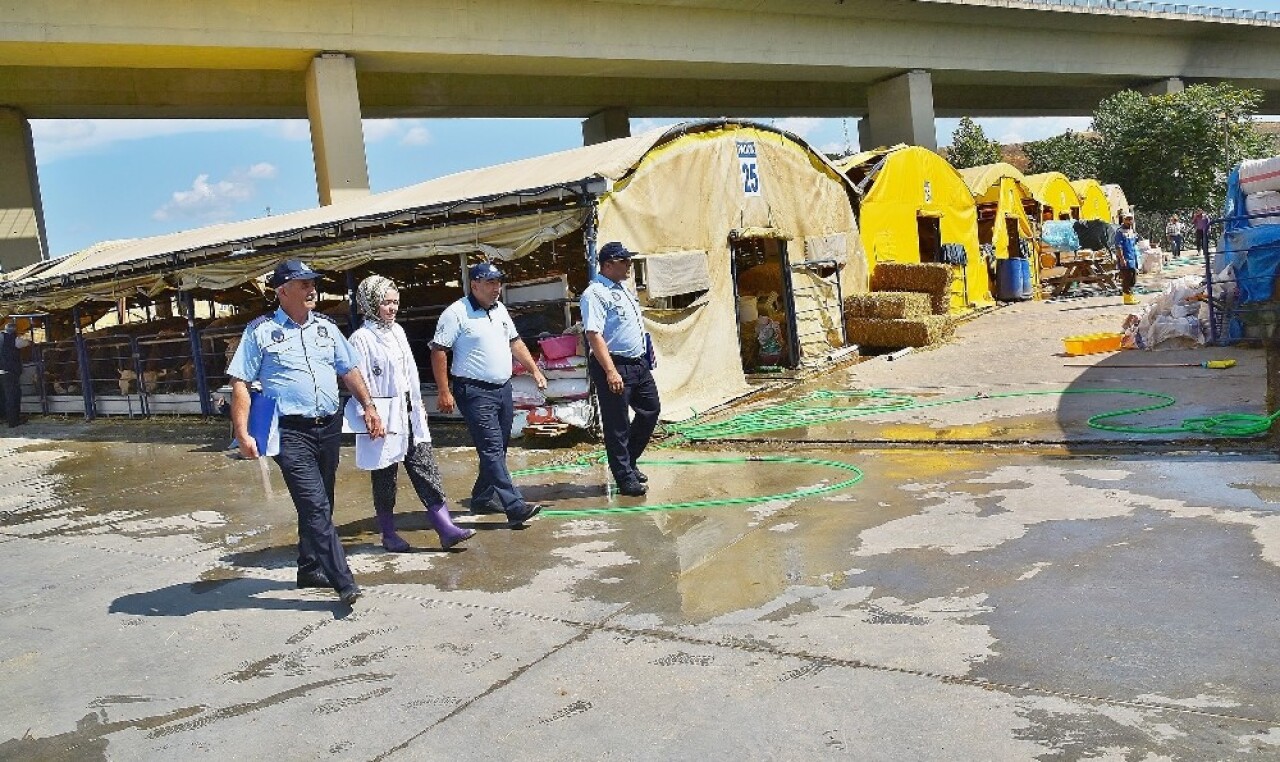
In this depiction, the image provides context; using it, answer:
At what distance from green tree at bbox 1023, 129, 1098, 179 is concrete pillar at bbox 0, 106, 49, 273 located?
36.8 meters

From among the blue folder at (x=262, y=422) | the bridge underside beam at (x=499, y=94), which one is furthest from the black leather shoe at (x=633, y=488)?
the bridge underside beam at (x=499, y=94)

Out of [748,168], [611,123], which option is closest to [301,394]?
[748,168]

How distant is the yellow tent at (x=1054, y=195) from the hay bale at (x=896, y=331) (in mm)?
11448

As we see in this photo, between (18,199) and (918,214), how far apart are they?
932 inches

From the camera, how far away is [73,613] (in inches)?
228

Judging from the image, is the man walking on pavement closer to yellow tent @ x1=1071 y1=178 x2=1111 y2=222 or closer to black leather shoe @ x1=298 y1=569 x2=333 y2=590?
black leather shoe @ x1=298 y1=569 x2=333 y2=590

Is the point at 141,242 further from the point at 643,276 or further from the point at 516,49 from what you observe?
the point at 643,276

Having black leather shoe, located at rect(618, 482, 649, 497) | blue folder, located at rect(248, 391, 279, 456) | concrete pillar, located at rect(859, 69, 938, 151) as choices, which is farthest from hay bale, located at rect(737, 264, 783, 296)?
concrete pillar, located at rect(859, 69, 938, 151)

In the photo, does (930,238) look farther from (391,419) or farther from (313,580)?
(313,580)

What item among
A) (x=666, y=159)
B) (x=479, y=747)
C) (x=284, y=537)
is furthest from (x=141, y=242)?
(x=479, y=747)

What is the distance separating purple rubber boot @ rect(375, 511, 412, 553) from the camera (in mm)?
6410

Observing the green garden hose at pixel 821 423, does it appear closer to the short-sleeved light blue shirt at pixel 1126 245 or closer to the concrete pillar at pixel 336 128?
the short-sleeved light blue shirt at pixel 1126 245

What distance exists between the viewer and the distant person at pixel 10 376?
18.7 metres

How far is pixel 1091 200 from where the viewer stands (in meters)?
29.8
